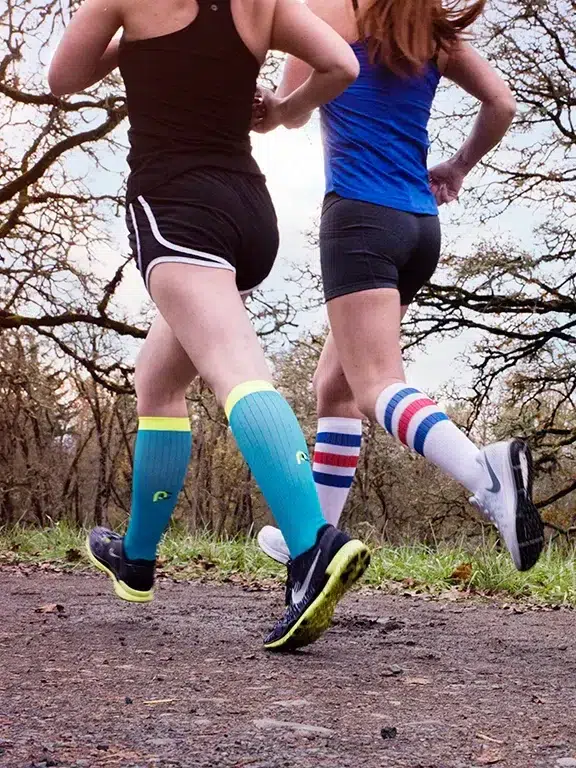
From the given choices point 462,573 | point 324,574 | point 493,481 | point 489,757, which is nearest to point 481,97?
point 493,481

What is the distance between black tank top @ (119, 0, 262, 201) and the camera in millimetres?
2205

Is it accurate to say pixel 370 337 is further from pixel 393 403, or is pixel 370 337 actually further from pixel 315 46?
pixel 315 46

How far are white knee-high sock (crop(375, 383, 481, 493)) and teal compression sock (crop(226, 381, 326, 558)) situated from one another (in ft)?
1.44

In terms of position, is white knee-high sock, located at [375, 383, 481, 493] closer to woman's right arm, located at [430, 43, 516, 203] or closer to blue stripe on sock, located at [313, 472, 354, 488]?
blue stripe on sock, located at [313, 472, 354, 488]

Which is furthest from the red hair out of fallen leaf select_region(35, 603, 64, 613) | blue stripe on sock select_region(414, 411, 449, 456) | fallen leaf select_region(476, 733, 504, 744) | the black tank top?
fallen leaf select_region(35, 603, 64, 613)

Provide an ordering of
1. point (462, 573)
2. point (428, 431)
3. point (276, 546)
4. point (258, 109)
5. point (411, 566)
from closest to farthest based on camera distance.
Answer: point (428, 431) < point (258, 109) < point (276, 546) < point (462, 573) < point (411, 566)

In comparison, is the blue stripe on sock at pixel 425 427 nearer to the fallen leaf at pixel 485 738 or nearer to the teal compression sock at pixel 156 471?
the teal compression sock at pixel 156 471

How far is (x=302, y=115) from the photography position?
254 centimetres

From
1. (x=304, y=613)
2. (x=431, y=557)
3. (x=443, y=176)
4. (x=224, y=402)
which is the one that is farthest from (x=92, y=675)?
(x=431, y=557)

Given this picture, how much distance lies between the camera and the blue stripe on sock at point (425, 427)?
8.07 feet

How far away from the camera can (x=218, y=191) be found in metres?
2.25

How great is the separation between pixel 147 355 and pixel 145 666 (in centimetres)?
97

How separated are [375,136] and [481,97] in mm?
594

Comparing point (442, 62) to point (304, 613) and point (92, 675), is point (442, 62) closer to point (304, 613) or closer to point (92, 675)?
point (304, 613)
